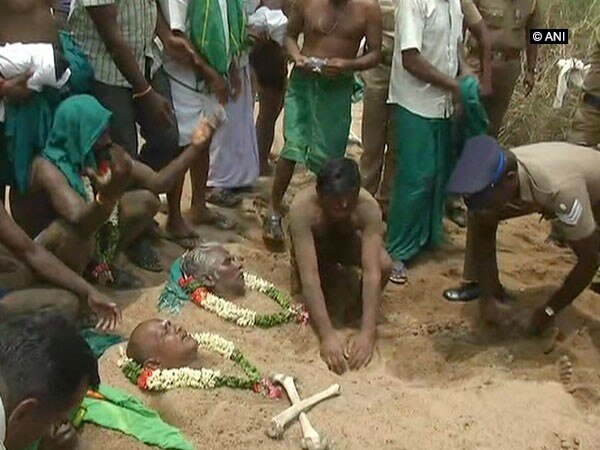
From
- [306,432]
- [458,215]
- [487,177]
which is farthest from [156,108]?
[458,215]

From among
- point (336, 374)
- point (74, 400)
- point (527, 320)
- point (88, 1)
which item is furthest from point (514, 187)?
point (74, 400)

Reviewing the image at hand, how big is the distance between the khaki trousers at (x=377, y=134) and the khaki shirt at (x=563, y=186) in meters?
1.45

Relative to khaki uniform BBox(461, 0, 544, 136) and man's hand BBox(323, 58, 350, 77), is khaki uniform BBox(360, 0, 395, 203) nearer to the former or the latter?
man's hand BBox(323, 58, 350, 77)

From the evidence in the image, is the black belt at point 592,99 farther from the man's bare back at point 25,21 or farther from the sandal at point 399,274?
the man's bare back at point 25,21

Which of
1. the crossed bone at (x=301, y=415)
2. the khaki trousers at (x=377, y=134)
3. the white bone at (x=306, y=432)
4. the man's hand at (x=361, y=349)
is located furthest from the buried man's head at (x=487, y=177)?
the khaki trousers at (x=377, y=134)

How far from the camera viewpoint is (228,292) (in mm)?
5094

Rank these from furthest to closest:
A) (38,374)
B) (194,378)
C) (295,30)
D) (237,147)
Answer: (237,147) < (295,30) < (194,378) < (38,374)

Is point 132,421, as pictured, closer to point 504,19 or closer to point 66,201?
point 66,201

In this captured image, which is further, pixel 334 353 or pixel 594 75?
pixel 594 75

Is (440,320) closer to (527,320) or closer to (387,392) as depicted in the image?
(527,320)

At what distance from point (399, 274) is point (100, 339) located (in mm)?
1879

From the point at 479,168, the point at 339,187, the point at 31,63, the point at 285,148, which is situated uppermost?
the point at 31,63

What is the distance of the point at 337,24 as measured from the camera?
5613 mm

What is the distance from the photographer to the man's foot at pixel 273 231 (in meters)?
5.86
